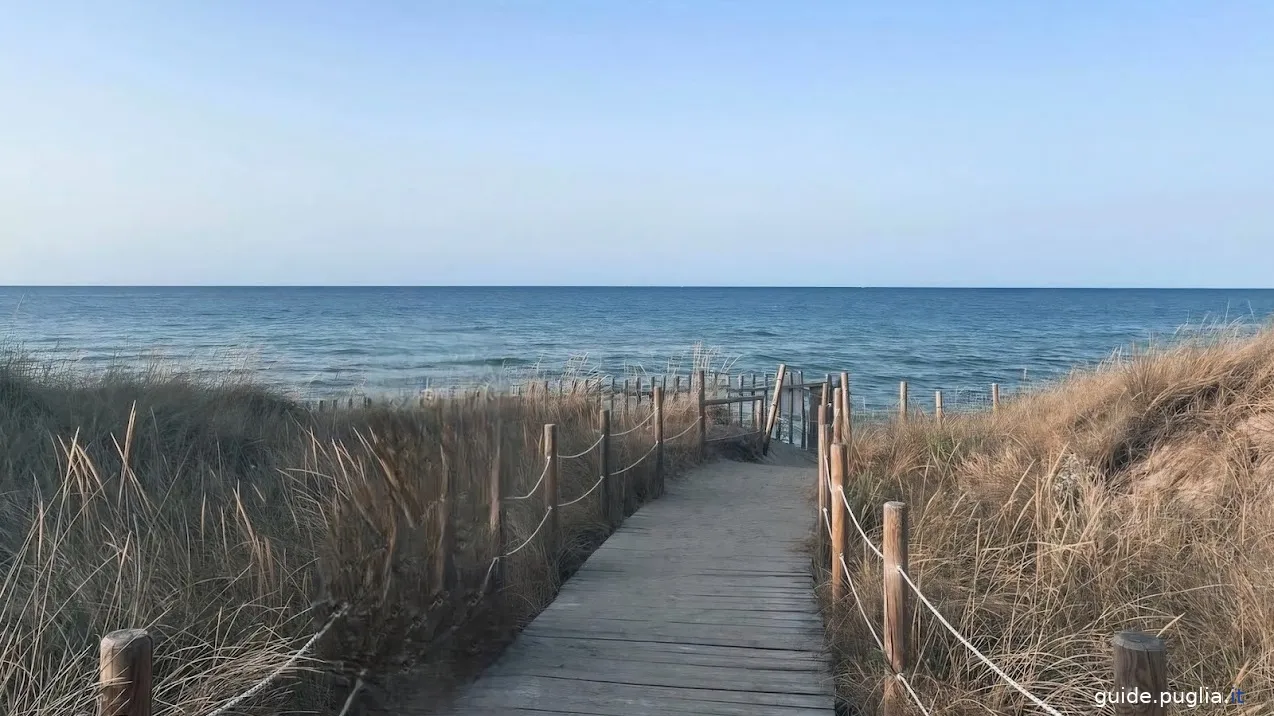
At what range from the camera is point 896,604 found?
11.7ft

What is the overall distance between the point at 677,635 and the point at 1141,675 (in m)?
3.24

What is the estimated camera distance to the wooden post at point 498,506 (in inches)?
168

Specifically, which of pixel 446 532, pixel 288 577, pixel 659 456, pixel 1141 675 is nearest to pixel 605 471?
pixel 659 456

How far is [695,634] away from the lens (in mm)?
4953

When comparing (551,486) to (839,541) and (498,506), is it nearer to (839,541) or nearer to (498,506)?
(498,506)

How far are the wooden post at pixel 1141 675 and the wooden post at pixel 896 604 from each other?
5.16ft

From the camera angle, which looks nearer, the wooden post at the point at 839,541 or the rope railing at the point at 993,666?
the rope railing at the point at 993,666

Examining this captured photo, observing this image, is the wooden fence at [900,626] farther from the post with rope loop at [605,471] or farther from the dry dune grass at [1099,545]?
the post with rope loop at [605,471]

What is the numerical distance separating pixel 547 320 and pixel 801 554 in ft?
183

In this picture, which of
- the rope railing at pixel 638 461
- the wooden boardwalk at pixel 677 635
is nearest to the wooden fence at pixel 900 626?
the wooden boardwalk at pixel 677 635

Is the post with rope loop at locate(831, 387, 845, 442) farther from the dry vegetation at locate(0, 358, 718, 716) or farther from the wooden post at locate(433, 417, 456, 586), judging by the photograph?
the wooden post at locate(433, 417, 456, 586)

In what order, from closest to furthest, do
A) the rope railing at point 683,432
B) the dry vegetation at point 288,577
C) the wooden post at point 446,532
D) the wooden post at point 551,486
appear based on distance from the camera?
the dry vegetation at point 288,577, the wooden post at point 446,532, the wooden post at point 551,486, the rope railing at point 683,432

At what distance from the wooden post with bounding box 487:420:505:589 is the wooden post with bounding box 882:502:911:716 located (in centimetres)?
190

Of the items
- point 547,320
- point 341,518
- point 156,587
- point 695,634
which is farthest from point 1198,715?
point 547,320
